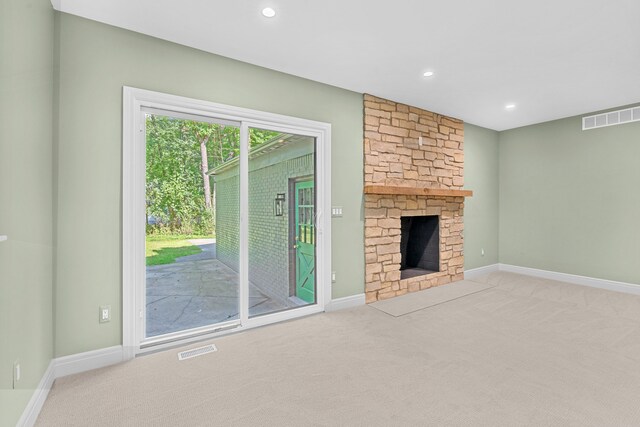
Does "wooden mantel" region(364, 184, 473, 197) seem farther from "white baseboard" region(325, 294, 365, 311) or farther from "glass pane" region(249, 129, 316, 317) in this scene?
"white baseboard" region(325, 294, 365, 311)

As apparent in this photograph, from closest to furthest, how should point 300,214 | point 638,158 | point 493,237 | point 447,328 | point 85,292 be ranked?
point 85,292 → point 447,328 → point 300,214 → point 638,158 → point 493,237

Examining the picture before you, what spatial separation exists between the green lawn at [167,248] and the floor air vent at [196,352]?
859 mm

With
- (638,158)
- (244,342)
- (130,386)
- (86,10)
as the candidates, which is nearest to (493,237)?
(638,158)

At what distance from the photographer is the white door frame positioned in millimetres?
2480

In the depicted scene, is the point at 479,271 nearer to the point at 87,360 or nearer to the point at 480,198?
the point at 480,198

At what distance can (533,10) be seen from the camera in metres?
2.25

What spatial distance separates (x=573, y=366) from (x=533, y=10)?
8.94 feet

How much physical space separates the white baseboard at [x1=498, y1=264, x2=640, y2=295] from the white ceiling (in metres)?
2.65

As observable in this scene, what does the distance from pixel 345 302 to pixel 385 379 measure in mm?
1556

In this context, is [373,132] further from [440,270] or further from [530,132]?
[530,132]

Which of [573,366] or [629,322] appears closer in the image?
[573,366]

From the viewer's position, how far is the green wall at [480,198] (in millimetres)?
5285

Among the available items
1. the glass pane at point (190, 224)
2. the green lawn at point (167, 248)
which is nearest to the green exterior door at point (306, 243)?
the glass pane at point (190, 224)

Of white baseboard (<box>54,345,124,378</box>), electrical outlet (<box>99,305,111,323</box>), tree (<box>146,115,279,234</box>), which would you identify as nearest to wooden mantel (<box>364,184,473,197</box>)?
Answer: tree (<box>146,115,279,234</box>)
